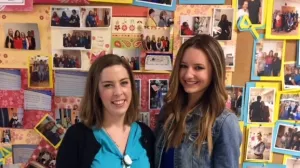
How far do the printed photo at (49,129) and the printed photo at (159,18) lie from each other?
528 mm

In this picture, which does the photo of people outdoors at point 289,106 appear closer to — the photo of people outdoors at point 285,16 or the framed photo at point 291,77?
the framed photo at point 291,77

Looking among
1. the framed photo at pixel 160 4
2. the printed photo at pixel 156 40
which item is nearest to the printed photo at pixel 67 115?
the printed photo at pixel 156 40

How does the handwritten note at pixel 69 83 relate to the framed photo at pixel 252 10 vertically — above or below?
below

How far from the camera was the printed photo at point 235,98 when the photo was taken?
3.97 ft

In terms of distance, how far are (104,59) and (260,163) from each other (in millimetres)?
737

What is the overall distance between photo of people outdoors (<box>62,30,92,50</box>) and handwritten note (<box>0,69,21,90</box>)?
23cm

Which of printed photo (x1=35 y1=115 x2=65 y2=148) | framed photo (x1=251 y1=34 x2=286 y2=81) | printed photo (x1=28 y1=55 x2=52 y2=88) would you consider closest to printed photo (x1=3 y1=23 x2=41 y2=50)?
printed photo (x1=28 y1=55 x2=52 y2=88)

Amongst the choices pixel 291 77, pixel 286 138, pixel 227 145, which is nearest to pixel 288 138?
pixel 286 138

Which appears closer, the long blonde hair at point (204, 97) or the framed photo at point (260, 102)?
the long blonde hair at point (204, 97)

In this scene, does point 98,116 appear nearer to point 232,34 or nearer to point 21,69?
point 21,69

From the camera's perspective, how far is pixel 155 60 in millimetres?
1195

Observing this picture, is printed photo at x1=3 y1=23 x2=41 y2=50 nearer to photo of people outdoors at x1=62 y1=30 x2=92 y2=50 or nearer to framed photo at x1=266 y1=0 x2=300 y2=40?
photo of people outdoors at x1=62 y1=30 x2=92 y2=50

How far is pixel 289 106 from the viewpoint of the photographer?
121 centimetres

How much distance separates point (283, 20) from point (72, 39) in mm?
789
